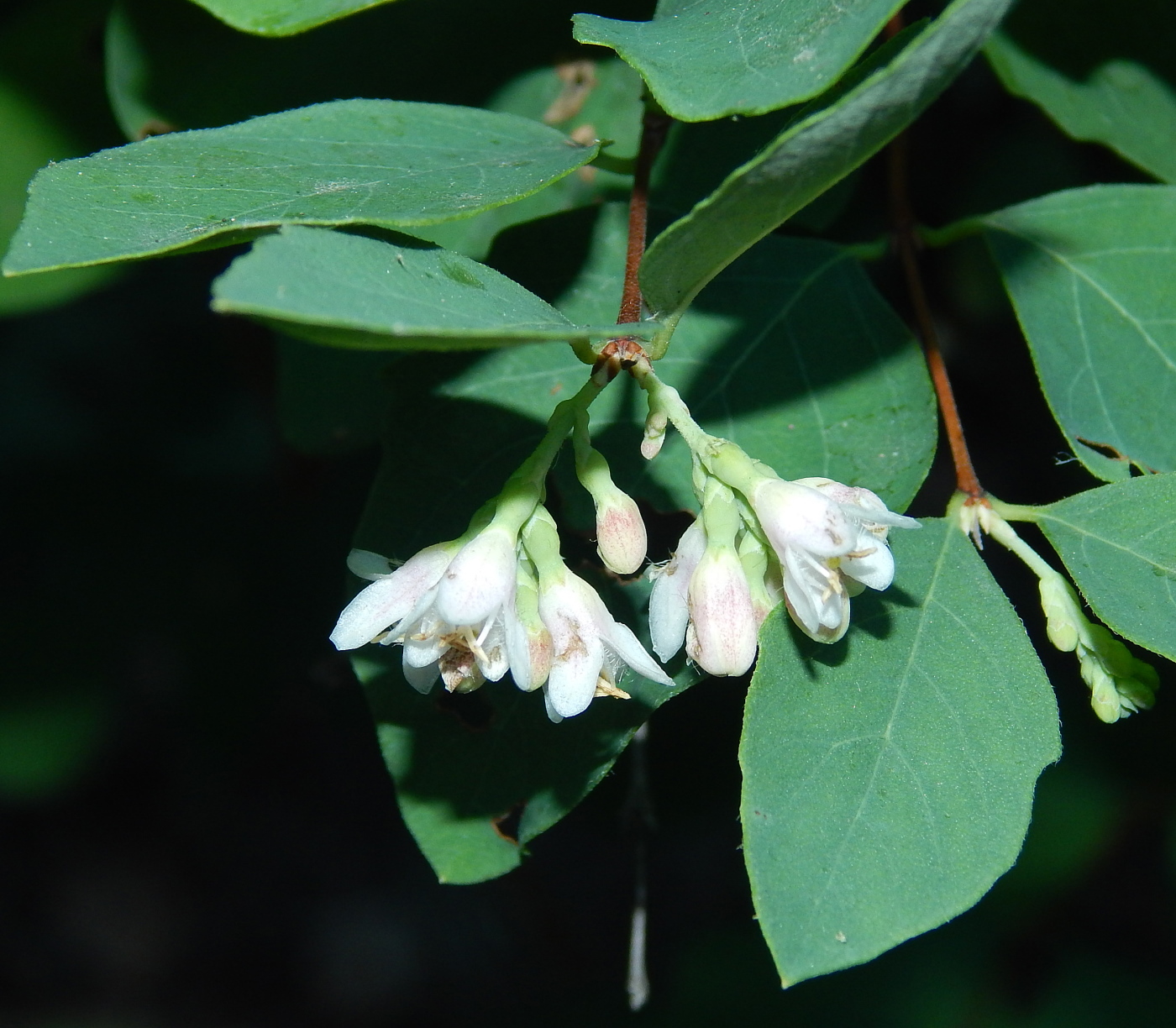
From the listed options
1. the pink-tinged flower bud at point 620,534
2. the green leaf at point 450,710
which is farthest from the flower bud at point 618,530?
the green leaf at point 450,710

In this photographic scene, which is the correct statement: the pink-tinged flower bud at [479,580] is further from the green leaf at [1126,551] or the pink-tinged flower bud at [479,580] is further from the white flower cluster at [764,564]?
the green leaf at [1126,551]

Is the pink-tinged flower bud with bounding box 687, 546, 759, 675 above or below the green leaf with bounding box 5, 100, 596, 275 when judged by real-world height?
below

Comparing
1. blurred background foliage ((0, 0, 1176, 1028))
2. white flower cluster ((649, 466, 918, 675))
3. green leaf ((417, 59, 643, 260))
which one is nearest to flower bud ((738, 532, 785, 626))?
white flower cluster ((649, 466, 918, 675))

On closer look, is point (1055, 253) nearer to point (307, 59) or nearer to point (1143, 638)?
point (1143, 638)

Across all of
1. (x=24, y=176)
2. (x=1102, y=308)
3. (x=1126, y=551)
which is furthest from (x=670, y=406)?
(x=24, y=176)

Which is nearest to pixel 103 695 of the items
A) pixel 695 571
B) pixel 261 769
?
pixel 261 769

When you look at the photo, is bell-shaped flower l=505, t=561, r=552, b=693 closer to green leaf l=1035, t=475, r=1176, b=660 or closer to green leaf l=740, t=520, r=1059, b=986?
green leaf l=740, t=520, r=1059, b=986
